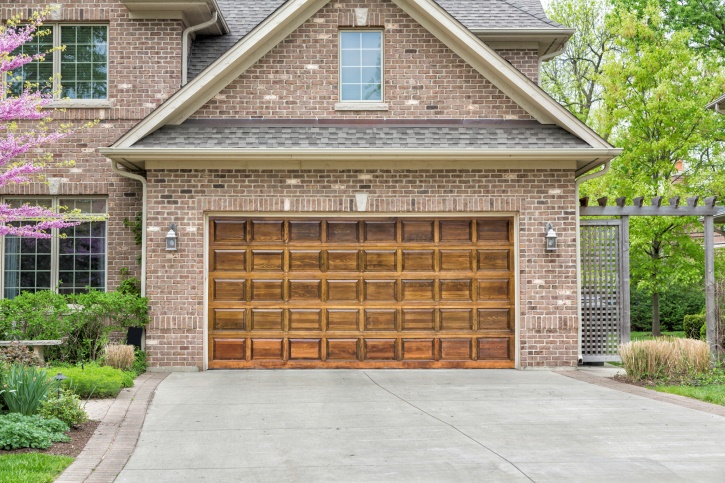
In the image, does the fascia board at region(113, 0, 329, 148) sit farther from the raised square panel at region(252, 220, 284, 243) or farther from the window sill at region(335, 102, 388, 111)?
the raised square panel at region(252, 220, 284, 243)

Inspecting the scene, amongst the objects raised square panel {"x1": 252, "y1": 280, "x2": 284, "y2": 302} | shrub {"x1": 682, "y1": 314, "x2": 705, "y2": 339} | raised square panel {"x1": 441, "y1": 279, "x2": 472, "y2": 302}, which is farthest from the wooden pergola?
shrub {"x1": 682, "y1": 314, "x2": 705, "y2": 339}

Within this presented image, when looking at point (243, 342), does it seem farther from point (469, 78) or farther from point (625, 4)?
point (625, 4)

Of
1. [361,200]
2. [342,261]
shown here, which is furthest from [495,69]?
[342,261]

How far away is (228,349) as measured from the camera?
44.9 feet

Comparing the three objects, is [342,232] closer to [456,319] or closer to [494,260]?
[456,319]

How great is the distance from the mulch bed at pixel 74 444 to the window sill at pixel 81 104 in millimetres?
7686

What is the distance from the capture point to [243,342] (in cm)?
1370

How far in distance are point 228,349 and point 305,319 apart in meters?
1.34

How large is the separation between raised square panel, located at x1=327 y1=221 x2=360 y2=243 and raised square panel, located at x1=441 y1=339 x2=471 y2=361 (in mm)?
2273

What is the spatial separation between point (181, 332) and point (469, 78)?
6.29 metres

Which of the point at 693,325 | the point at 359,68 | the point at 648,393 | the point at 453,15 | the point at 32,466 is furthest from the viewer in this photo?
the point at 693,325

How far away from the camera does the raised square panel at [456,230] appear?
13.9m

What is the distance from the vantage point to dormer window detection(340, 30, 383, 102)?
1418 centimetres

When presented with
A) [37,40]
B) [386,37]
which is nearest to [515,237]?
[386,37]
